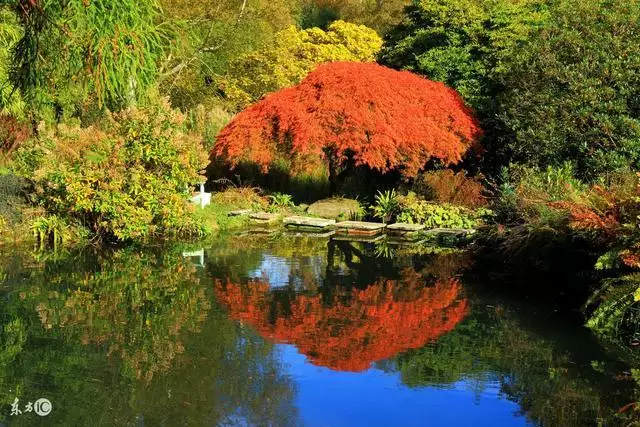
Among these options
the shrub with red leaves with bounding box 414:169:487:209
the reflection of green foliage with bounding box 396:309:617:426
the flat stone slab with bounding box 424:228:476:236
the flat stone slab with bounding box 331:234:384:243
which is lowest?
the flat stone slab with bounding box 331:234:384:243

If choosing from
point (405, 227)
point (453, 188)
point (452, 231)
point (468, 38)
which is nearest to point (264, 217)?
point (405, 227)

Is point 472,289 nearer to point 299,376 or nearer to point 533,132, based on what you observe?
point 299,376

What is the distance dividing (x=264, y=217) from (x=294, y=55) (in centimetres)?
1164

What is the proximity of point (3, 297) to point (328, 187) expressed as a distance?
11912mm

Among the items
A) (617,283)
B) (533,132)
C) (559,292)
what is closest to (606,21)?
(533,132)

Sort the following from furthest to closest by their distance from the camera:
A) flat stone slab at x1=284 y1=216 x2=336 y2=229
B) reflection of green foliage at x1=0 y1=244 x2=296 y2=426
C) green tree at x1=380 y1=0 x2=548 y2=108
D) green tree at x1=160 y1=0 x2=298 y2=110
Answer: green tree at x1=160 y1=0 x2=298 y2=110, green tree at x1=380 y1=0 x2=548 y2=108, flat stone slab at x1=284 y1=216 x2=336 y2=229, reflection of green foliage at x1=0 y1=244 x2=296 y2=426

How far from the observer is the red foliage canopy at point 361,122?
1686 centimetres

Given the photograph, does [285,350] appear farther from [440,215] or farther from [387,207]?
[387,207]

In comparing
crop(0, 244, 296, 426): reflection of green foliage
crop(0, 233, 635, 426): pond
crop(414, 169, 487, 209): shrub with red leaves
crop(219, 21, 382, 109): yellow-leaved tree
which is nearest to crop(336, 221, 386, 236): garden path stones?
crop(414, 169, 487, 209): shrub with red leaves

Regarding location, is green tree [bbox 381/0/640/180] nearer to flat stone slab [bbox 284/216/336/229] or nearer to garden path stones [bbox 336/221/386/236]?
garden path stones [bbox 336/221/386/236]

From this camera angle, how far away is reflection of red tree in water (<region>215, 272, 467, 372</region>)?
7.99 meters

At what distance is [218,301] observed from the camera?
9.88 m

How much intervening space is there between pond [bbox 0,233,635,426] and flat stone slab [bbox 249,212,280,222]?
18.1ft

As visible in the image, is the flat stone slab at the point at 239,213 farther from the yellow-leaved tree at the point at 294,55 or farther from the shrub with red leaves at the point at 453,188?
the yellow-leaved tree at the point at 294,55
